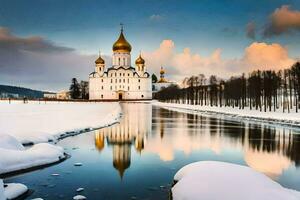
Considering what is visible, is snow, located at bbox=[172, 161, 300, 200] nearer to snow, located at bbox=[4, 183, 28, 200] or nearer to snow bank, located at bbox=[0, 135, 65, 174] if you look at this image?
snow, located at bbox=[4, 183, 28, 200]

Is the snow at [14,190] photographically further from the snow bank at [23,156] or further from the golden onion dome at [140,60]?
the golden onion dome at [140,60]

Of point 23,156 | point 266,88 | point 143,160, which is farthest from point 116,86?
point 23,156

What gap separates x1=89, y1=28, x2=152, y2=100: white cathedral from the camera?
429 ft

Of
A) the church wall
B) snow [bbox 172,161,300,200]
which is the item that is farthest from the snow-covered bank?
the church wall

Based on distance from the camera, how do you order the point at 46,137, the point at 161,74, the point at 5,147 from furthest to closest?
1. the point at 161,74
2. the point at 46,137
3. the point at 5,147

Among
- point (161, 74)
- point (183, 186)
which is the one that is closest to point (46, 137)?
point (183, 186)

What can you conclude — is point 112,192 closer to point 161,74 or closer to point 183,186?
point 183,186

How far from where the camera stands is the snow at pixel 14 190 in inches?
340

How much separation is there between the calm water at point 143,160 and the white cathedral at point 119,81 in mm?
109336

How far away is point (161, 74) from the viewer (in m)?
184

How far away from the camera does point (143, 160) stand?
543 inches

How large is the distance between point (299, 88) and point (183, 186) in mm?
48575

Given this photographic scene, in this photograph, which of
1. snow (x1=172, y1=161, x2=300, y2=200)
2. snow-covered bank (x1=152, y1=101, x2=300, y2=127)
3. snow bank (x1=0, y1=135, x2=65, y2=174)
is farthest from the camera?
snow-covered bank (x1=152, y1=101, x2=300, y2=127)

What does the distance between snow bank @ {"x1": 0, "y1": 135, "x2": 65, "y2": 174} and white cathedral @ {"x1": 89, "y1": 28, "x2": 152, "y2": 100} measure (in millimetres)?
117060
